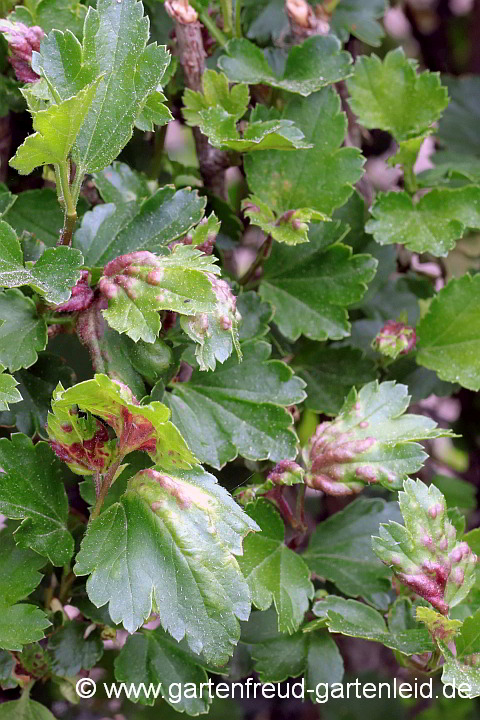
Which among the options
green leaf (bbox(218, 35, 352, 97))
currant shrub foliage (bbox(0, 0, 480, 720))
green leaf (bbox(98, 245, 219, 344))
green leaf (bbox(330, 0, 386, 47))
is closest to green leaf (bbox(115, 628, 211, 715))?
currant shrub foliage (bbox(0, 0, 480, 720))

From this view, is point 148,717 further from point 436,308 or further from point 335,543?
point 436,308

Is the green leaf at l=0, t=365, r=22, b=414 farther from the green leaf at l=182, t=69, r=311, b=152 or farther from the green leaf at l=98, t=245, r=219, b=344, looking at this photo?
the green leaf at l=182, t=69, r=311, b=152

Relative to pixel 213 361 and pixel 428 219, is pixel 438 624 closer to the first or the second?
pixel 213 361

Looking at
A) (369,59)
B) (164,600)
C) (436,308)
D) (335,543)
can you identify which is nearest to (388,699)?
(335,543)

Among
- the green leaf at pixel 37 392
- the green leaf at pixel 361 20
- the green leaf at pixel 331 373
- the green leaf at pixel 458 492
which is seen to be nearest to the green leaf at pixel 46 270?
the green leaf at pixel 37 392

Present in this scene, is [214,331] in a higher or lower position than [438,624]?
higher

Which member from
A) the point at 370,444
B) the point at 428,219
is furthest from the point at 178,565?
the point at 428,219

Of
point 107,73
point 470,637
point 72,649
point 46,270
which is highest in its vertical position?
point 107,73
